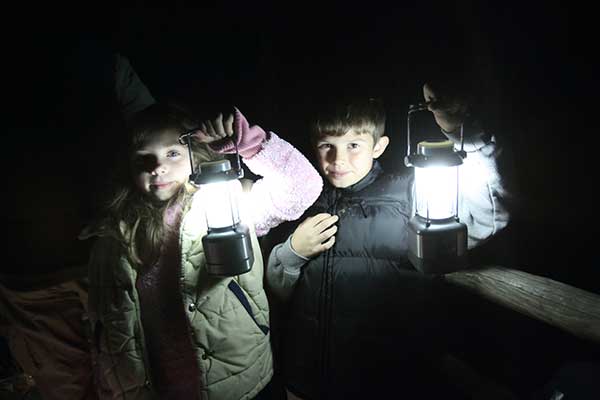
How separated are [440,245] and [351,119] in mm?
836

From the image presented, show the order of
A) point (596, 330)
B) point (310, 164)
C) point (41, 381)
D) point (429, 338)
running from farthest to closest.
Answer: point (41, 381) < point (429, 338) < point (310, 164) < point (596, 330)

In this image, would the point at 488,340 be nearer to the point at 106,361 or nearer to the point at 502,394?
the point at 502,394

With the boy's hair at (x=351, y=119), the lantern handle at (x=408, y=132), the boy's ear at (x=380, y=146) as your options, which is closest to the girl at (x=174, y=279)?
the boy's hair at (x=351, y=119)

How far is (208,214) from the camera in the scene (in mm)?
2316

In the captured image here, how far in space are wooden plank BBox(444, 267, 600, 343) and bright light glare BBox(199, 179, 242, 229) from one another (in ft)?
4.40

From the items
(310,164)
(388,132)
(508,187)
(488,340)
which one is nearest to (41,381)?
(310,164)

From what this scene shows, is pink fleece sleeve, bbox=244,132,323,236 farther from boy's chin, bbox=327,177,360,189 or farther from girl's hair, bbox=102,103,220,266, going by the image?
girl's hair, bbox=102,103,220,266

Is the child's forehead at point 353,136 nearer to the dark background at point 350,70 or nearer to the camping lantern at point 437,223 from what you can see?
the dark background at point 350,70

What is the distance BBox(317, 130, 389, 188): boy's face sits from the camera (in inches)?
96.0

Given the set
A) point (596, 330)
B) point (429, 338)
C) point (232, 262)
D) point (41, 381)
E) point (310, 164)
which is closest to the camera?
point (596, 330)

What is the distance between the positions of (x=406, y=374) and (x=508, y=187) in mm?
1300

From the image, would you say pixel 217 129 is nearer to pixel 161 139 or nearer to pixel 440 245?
pixel 161 139

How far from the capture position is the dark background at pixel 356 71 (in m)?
2.43

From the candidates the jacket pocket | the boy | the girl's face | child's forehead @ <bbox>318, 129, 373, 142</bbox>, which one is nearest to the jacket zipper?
the boy
